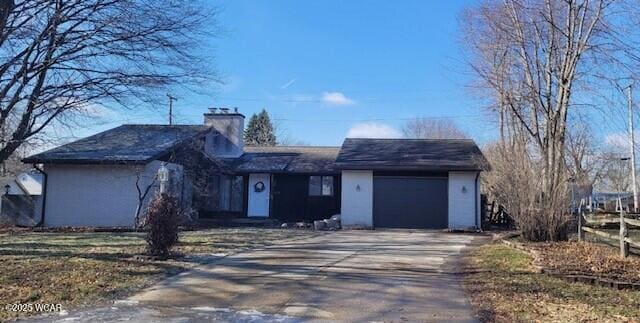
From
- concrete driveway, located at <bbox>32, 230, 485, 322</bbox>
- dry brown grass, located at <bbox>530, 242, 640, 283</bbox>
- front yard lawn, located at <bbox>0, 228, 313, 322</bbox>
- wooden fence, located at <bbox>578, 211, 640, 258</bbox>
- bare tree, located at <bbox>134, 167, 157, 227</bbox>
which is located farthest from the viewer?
bare tree, located at <bbox>134, 167, 157, 227</bbox>

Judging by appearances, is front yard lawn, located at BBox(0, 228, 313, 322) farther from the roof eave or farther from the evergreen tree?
the evergreen tree

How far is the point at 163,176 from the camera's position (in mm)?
15984

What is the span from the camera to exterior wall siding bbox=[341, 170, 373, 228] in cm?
2241

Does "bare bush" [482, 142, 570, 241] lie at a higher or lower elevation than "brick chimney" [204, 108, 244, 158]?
lower

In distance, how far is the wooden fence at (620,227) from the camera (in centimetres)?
1081

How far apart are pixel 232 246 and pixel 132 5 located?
238 inches

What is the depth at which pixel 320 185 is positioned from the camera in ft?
82.4

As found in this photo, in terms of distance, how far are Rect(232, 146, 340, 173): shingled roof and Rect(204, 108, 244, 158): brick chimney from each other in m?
0.72

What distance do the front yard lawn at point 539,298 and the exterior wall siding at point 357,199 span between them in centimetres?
1207

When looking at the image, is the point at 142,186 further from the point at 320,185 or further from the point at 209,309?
the point at 209,309

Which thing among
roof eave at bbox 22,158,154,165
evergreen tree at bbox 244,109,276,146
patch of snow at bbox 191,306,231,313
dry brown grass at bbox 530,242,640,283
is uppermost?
evergreen tree at bbox 244,109,276,146

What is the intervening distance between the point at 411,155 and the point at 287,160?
20.1ft

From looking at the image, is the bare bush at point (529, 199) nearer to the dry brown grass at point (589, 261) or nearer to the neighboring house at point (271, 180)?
the dry brown grass at point (589, 261)

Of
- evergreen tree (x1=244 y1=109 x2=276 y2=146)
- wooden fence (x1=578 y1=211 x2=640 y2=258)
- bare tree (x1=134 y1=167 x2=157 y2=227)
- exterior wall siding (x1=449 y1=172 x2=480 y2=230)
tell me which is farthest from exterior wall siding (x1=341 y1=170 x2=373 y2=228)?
evergreen tree (x1=244 y1=109 x2=276 y2=146)
